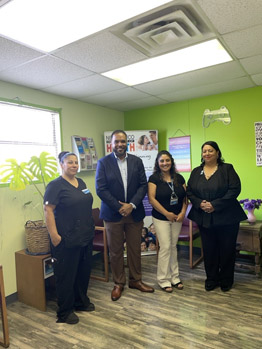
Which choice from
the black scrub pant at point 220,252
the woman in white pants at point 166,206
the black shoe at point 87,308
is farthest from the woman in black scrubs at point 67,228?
the black scrub pant at point 220,252

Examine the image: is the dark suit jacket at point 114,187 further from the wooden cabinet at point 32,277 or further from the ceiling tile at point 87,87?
the ceiling tile at point 87,87

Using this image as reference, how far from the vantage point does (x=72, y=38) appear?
6.51 ft

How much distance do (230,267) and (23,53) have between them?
276cm

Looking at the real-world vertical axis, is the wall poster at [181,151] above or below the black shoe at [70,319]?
above

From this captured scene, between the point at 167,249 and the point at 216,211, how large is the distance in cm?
63

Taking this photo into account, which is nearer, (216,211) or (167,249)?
(216,211)

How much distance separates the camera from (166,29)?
6.40 feet

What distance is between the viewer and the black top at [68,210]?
223 cm

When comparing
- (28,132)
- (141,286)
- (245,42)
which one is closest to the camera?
(245,42)

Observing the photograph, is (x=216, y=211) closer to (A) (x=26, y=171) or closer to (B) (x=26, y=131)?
(A) (x=26, y=171)

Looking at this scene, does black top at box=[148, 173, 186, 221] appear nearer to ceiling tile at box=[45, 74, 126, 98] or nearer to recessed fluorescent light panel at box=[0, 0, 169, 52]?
ceiling tile at box=[45, 74, 126, 98]

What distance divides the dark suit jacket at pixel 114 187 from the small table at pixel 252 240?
1302 mm

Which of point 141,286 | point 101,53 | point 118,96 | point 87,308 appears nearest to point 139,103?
point 118,96

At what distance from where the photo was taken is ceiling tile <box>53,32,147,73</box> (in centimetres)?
204
